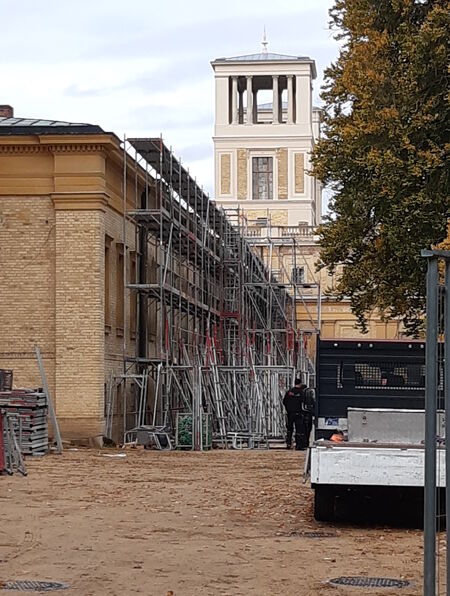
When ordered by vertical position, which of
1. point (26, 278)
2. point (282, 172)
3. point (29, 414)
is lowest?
point (29, 414)

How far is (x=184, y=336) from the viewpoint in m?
43.9

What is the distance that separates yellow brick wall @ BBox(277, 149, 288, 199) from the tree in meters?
71.4

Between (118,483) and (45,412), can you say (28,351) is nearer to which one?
(45,412)

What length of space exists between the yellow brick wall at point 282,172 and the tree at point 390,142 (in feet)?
234

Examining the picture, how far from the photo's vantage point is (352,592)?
11.1 metres

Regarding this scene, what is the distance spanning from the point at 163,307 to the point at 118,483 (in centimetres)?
1472

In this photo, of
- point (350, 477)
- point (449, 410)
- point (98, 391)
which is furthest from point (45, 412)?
point (449, 410)

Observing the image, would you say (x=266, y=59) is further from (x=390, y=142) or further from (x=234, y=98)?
(x=390, y=142)

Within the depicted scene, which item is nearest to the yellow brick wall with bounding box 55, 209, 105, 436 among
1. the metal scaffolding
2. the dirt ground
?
the metal scaffolding

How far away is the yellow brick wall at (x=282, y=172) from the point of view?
101 m

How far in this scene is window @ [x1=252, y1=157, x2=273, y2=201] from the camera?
101938mm

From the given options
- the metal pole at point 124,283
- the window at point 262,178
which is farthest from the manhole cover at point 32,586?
the window at point 262,178

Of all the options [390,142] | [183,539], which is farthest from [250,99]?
[183,539]

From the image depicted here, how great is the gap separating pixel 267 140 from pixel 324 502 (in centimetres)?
8810
